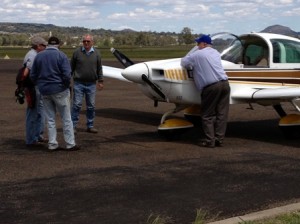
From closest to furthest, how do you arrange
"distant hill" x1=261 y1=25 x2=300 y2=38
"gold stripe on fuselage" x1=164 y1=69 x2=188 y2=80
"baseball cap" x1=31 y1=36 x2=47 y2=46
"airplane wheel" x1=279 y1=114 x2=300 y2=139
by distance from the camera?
"baseball cap" x1=31 y1=36 x2=47 y2=46 < "gold stripe on fuselage" x1=164 y1=69 x2=188 y2=80 < "airplane wheel" x1=279 y1=114 x2=300 y2=139 < "distant hill" x1=261 y1=25 x2=300 y2=38

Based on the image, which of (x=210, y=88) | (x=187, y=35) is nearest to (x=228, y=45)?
(x=210, y=88)

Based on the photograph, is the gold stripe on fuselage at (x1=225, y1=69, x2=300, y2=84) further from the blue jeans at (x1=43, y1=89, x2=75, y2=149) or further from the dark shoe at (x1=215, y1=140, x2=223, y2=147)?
the blue jeans at (x1=43, y1=89, x2=75, y2=149)

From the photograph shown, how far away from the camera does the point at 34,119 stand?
8688mm

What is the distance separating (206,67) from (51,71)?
99.3 inches

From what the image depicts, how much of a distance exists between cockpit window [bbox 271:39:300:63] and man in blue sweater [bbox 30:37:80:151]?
13.7 feet

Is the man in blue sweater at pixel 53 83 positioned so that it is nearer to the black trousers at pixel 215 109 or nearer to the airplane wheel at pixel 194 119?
the black trousers at pixel 215 109

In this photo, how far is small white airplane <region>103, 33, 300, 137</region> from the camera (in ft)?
30.2

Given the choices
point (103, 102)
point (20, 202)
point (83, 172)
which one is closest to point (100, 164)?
point (83, 172)

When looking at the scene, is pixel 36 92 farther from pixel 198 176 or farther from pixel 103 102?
pixel 103 102

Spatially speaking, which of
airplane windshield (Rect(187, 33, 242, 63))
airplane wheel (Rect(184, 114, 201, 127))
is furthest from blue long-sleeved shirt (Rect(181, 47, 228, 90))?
airplane wheel (Rect(184, 114, 201, 127))

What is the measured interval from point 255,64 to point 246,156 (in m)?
2.66

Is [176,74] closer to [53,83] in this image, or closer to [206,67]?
[206,67]

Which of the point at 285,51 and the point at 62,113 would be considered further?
the point at 285,51

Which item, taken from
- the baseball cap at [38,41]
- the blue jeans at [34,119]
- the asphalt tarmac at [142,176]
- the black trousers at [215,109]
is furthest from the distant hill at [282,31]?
the blue jeans at [34,119]
